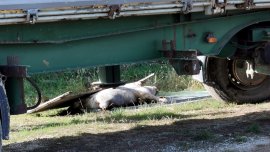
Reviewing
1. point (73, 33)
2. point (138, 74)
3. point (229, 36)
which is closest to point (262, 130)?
point (229, 36)

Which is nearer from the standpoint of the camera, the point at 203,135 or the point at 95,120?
the point at 203,135

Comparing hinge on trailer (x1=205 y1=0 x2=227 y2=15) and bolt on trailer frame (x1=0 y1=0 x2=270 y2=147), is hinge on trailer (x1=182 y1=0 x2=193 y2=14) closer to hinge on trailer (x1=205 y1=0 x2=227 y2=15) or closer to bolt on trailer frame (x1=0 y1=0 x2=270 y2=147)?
bolt on trailer frame (x1=0 y1=0 x2=270 y2=147)

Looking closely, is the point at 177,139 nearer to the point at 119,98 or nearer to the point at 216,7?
the point at 216,7

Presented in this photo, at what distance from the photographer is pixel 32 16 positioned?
6.24m

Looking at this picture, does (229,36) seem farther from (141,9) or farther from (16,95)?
(16,95)

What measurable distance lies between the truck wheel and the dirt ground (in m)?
0.96

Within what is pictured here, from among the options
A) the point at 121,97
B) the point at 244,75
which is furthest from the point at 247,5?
the point at 121,97

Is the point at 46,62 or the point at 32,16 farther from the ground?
the point at 32,16

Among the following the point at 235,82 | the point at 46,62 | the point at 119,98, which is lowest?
the point at 119,98

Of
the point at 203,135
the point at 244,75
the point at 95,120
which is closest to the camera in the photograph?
the point at 203,135

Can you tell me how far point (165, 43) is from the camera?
749 centimetres

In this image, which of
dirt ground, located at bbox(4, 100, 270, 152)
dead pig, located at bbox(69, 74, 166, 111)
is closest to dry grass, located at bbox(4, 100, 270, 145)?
dirt ground, located at bbox(4, 100, 270, 152)

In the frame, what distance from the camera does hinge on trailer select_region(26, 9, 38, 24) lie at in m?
6.20

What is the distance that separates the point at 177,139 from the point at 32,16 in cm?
232
